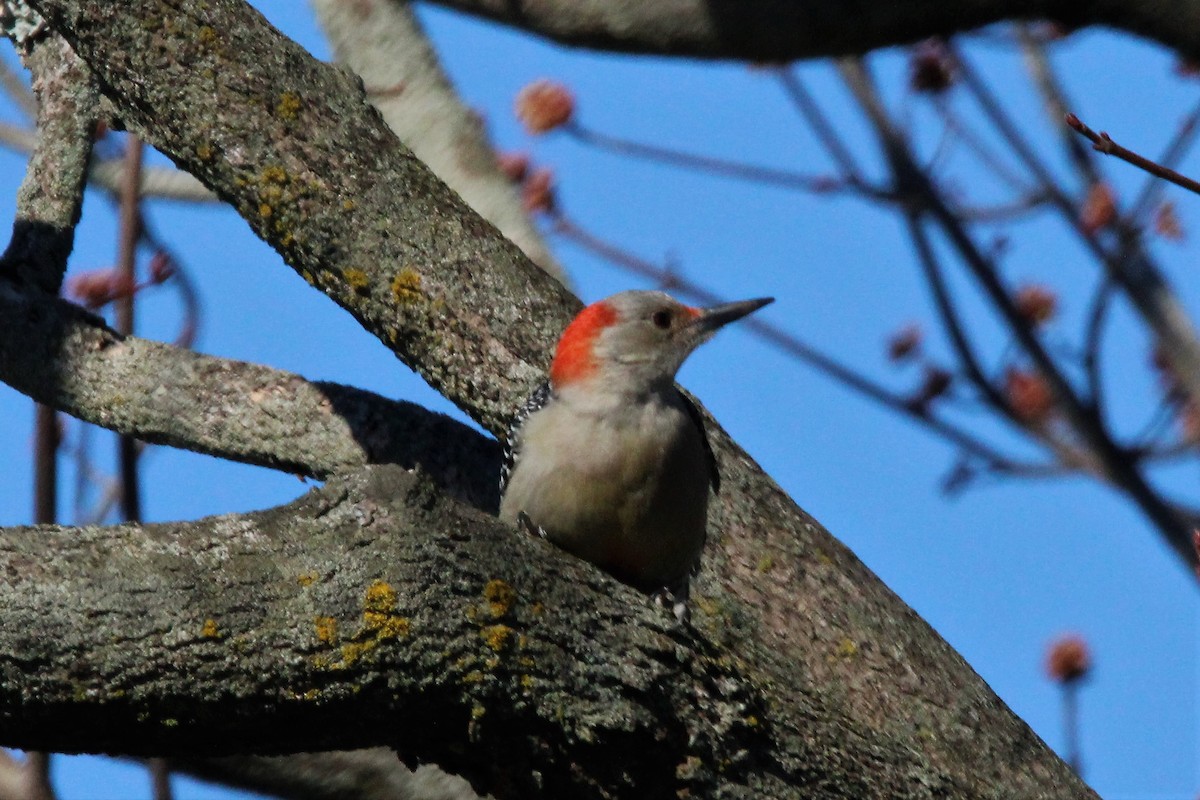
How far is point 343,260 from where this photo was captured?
5.53 m

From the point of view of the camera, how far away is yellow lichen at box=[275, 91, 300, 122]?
5.50m

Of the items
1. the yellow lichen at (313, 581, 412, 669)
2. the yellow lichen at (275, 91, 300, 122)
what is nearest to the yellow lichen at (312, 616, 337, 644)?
the yellow lichen at (313, 581, 412, 669)

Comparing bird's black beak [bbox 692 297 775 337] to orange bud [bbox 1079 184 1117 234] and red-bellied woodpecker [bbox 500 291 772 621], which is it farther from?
orange bud [bbox 1079 184 1117 234]

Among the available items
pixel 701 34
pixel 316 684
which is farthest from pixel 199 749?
pixel 701 34

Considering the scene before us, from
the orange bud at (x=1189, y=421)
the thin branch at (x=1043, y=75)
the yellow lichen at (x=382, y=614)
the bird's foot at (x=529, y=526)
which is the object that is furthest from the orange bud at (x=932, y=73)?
the yellow lichen at (x=382, y=614)

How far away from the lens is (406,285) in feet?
18.2

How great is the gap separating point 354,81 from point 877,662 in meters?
2.96

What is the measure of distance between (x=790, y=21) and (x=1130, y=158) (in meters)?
2.26

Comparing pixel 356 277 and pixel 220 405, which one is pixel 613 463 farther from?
pixel 220 405

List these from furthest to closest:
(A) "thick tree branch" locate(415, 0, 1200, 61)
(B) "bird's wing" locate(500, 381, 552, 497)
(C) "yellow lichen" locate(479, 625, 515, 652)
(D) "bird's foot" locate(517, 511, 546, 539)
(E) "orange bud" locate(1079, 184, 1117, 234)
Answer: (E) "orange bud" locate(1079, 184, 1117, 234), (B) "bird's wing" locate(500, 381, 552, 497), (D) "bird's foot" locate(517, 511, 546, 539), (A) "thick tree branch" locate(415, 0, 1200, 61), (C) "yellow lichen" locate(479, 625, 515, 652)

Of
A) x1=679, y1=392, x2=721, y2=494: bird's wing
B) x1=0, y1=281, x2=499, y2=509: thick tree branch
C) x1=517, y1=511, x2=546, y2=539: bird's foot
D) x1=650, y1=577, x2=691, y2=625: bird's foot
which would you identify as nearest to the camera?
x1=650, y1=577, x2=691, y2=625: bird's foot

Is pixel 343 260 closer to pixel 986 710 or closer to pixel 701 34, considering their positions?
pixel 701 34

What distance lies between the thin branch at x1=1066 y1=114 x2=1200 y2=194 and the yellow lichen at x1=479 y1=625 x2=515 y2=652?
1687 millimetres

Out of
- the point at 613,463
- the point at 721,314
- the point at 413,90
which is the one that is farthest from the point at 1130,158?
the point at 413,90
